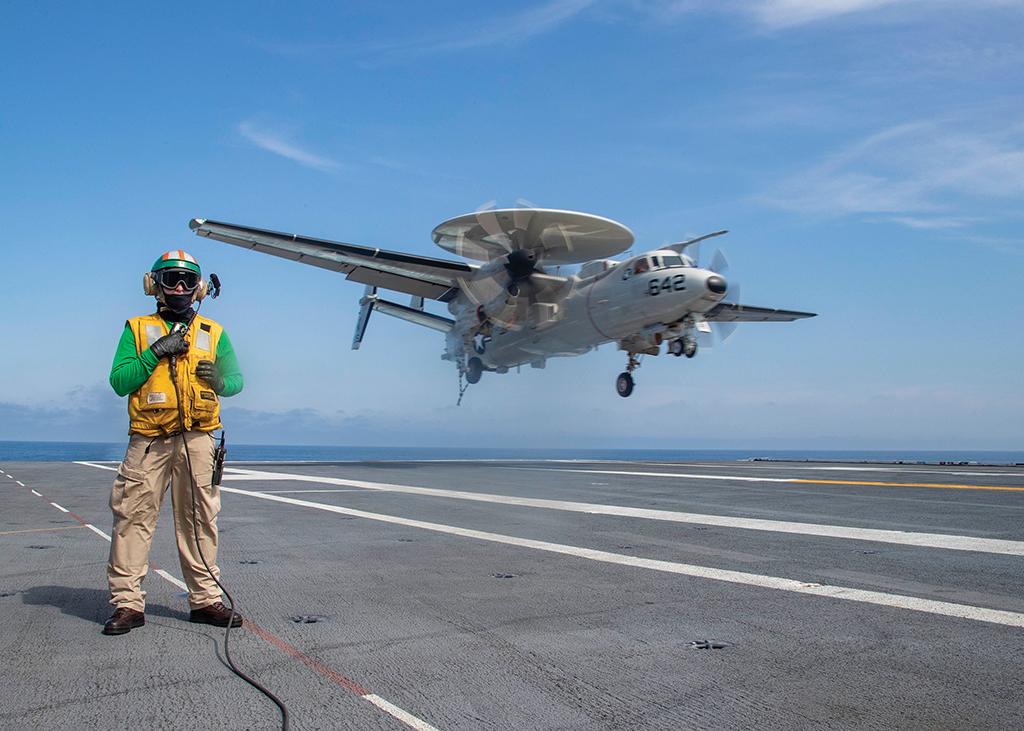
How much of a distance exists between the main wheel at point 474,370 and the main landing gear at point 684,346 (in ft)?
30.6

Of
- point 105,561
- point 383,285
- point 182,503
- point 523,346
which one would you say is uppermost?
point 383,285

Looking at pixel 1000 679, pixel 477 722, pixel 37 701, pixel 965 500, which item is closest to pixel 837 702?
pixel 1000 679

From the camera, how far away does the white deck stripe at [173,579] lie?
5.58 metres

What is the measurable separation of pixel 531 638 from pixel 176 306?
126 inches

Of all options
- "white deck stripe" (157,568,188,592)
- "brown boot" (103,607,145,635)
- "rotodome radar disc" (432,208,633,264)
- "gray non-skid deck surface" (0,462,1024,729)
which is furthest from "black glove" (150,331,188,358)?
"rotodome radar disc" (432,208,633,264)

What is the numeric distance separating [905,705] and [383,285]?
27492 millimetres

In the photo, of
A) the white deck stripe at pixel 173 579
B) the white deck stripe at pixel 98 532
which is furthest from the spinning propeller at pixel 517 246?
the white deck stripe at pixel 173 579

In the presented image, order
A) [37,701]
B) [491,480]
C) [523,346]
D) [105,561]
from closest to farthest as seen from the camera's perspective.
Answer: [37,701] → [105,561] → [491,480] → [523,346]

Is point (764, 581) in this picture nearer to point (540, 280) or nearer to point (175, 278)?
point (175, 278)

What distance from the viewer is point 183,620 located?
459cm

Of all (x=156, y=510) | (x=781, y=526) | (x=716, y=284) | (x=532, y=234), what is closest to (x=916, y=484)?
(x=781, y=526)

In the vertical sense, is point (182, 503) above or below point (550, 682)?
above

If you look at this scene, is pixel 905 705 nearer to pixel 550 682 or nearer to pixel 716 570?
pixel 550 682

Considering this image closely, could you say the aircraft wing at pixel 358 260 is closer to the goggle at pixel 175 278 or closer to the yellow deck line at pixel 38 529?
the yellow deck line at pixel 38 529
